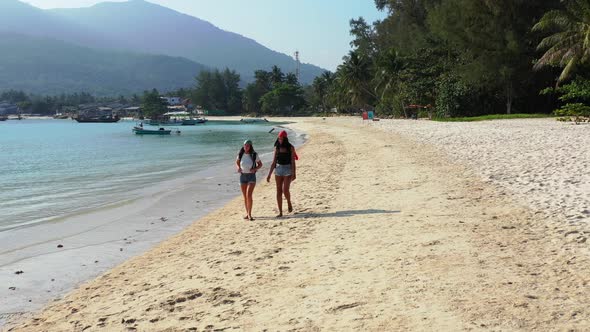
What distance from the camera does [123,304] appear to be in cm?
573

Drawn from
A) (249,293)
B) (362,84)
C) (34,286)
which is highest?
(362,84)

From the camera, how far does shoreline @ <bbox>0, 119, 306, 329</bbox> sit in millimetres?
6906

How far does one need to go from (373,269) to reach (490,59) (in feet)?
125

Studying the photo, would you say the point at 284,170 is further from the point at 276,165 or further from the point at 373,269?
the point at 373,269

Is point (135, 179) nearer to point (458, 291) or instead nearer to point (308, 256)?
point (308, 256)

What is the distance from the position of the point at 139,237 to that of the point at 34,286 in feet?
9.71

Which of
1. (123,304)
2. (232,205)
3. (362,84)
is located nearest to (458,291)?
(123,304)

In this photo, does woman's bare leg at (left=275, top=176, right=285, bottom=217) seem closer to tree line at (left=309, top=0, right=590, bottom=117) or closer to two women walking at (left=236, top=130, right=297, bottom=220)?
two women walking at (left=236, top=130, right=297, bottom=220)

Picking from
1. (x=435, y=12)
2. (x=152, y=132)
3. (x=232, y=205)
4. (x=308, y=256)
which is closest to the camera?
(x=308, y=256)

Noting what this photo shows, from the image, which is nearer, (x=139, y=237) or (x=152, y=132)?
(x=139, y=237)

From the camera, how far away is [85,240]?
9.79m

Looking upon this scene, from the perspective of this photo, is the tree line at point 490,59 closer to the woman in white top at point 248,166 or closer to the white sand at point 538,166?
the white sand at point 538,166

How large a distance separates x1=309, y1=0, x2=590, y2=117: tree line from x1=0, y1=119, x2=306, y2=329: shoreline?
83.6 ft

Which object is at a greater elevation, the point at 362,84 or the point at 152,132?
the point at 362,84
